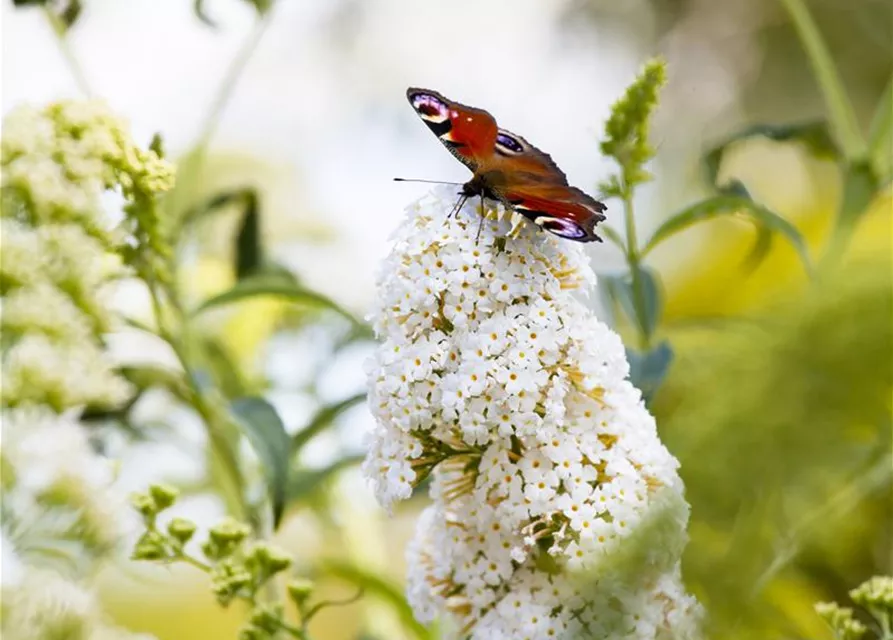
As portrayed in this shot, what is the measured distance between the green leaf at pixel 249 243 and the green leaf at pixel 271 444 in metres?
0.18

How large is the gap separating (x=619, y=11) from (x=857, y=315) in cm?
182

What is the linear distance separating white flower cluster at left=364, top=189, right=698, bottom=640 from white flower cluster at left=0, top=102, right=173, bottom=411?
0.15 metres

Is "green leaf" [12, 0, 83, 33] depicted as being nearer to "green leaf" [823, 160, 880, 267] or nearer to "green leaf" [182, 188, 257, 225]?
"green leaf" [182, 188, 257, 225]

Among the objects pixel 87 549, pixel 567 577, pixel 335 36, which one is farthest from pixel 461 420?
pixel 335 36

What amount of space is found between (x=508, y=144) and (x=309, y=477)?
25cm

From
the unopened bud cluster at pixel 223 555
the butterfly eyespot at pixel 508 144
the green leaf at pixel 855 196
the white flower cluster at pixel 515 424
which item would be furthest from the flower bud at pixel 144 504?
the green leaf at pixel 855 196

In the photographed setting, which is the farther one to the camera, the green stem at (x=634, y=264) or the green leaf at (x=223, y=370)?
the green leaf at (x=223, y=370)

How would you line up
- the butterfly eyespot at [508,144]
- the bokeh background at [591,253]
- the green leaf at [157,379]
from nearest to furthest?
the bokeh background at [591,253] < the butterfly eyespot at [508,144] < the green leaf at [157,379]

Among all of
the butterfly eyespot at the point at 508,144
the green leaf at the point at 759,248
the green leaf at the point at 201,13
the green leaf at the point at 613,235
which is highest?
the butterfly eyespot at the point at 508,144

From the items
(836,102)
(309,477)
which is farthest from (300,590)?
(836,102)

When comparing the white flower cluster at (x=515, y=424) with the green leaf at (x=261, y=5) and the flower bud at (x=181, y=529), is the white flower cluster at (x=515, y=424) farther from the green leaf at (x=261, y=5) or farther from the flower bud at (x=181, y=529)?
the green leaf at (x=261, y=5)

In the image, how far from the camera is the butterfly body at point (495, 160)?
0.41m

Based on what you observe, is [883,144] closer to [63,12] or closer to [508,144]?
[508,144]

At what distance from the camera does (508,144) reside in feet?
1.45
